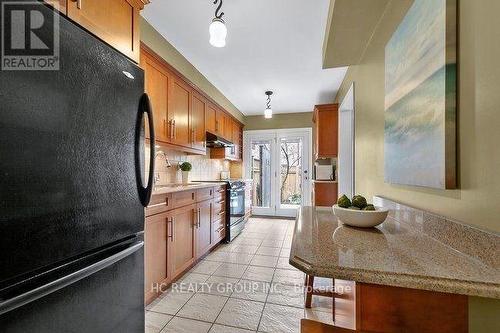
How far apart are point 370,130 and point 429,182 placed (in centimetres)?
112

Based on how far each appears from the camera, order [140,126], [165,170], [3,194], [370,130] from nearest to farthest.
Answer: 1. [3,194]
2. [140,126]
3. [370,130]
4. [165,170]

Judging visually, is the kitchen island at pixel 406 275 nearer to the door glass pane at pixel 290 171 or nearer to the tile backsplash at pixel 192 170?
the tile backsplash at pixel 192 170

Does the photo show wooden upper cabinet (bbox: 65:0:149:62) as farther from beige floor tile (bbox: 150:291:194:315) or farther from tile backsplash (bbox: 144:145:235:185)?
beige floor tile (bbox: 150:291:194:315)

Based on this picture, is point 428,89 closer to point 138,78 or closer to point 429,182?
point 429,182

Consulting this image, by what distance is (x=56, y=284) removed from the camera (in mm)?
780

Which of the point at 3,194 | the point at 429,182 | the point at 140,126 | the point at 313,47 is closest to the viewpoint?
the point at 3,194

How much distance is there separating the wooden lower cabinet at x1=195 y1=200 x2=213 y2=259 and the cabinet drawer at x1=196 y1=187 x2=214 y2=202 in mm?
52

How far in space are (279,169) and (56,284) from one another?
499 cm

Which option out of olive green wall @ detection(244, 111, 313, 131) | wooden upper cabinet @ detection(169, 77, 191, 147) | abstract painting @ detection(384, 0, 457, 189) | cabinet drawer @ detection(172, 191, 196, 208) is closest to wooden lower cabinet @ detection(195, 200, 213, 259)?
cabinet drawer @ detection(172, 191, 196, 208)

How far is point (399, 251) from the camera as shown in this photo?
0.81 meters

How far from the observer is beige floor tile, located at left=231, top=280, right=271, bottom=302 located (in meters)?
2.08

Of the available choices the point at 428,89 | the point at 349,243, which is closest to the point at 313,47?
the point at 428,89

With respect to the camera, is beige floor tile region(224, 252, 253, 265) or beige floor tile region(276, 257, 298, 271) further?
beige floor tile region(224, 252, 253, 265)

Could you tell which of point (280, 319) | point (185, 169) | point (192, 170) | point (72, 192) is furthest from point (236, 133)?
point (72, 192)
